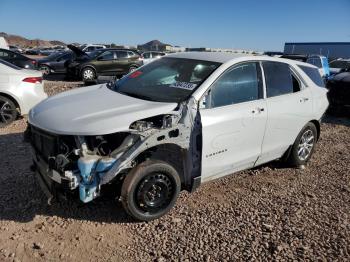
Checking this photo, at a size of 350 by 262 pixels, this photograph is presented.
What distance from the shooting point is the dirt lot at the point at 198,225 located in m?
3.40

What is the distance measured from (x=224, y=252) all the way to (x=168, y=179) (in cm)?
94

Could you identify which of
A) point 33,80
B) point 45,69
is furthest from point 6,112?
point 45,69

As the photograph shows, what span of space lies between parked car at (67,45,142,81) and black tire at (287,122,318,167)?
1199cm

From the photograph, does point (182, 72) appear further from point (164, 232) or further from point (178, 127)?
point (164, 232)

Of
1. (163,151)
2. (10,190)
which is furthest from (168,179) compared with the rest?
(10,190)

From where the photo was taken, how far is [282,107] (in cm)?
490

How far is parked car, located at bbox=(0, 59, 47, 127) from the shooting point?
23.7 ft

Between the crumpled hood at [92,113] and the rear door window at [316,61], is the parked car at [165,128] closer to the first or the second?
the crumpled hood at [92,113]

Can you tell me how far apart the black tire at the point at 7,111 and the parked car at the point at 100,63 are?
9.30 m

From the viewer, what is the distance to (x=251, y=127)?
445 cm

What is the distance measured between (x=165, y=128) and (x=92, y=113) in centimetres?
75

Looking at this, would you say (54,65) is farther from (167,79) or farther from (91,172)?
(91,172)

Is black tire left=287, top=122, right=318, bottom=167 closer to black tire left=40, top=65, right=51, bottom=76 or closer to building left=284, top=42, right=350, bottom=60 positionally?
black tire left=40, top=65, right=51, bottom=76

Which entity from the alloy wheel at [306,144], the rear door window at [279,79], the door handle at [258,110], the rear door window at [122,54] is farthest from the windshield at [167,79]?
the rear door window at [122,54]
